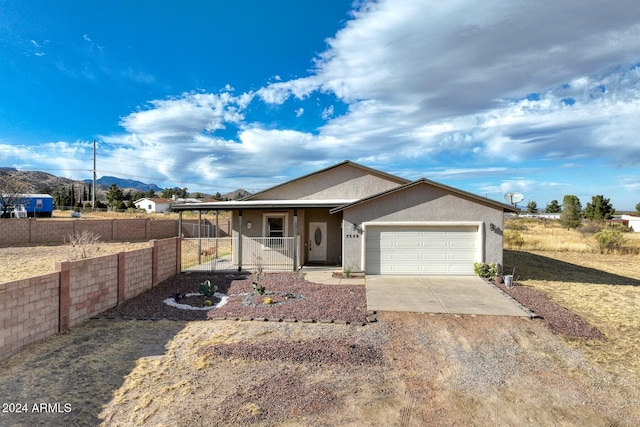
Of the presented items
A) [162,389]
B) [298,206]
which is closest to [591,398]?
[162,389]

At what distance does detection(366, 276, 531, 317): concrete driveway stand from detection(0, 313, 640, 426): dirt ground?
4.88 ft

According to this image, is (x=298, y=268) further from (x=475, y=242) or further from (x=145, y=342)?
(x=145, y=342)

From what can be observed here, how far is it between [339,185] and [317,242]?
324 cm

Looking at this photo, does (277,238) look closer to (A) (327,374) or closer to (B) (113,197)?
(A) (327,374)

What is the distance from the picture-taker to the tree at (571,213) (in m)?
41.7

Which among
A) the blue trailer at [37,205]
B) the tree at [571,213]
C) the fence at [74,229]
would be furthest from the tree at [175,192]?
the tree at [571,213]

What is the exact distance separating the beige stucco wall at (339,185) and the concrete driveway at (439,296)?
18.6 ft

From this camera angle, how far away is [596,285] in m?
13.9

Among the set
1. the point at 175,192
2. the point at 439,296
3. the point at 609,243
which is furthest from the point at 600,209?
the point at 175,192

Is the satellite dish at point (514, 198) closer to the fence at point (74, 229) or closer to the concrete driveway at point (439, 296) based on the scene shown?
the concrete driveway at point (439, 296)

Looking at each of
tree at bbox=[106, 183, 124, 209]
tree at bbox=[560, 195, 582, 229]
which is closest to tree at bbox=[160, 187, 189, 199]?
tree at bbox=[106, 183, 124, 209]

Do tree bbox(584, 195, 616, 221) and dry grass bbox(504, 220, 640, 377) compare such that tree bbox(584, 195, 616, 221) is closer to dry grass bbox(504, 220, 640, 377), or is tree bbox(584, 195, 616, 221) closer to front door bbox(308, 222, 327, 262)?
dry grass bbox(504, 220, 640, 377)

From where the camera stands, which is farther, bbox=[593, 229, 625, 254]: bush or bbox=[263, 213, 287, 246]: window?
bbox=[593, 229, 625, 254]: bush

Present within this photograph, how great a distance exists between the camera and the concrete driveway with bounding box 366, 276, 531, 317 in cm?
985
